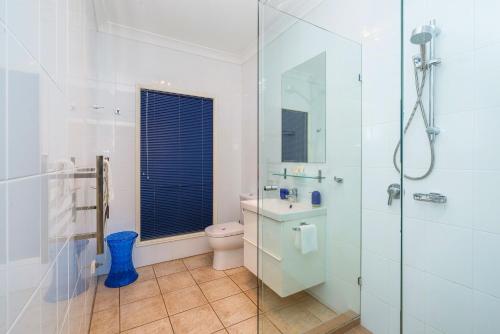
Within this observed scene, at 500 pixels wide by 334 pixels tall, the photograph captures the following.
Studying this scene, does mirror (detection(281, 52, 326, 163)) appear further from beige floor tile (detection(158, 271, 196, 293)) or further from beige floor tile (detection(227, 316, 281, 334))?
beige floor tile (detection(158, 271, 196, 293))

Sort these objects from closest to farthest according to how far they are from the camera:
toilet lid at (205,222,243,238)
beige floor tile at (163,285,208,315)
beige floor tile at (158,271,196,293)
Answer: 1. beige floor tile at (163,285,208,315)
2. beige floor tile at (158,271,196,293)
3. toilet lid at (205,222,243,238)

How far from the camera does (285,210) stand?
5.75 feet

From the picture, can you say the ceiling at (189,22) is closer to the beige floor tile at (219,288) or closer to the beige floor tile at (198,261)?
the beige floor tile at (219,288)

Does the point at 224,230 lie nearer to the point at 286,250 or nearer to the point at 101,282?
the point at 286,250

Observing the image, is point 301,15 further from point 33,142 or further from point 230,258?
point 230,258

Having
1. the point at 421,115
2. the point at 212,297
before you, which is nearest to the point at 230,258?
the point at 212,297

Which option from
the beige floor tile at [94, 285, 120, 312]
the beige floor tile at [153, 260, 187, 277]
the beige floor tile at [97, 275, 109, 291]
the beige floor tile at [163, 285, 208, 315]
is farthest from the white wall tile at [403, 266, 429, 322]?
the beige floor tile at [97, 275, 109, 291]

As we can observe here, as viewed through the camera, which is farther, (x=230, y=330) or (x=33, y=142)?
(x=230, y=330)

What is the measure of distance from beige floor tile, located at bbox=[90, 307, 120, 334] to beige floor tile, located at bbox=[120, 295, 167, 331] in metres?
0.04

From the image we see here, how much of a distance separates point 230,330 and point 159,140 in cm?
201

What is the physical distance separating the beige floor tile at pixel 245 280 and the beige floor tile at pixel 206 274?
15cm

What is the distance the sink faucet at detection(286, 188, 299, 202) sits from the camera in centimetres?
195

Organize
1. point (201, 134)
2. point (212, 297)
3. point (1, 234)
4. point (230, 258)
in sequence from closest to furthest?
1. point (1, 234)
2. point (212, 297)
3. point (230, 258)
4. point (201, 134)

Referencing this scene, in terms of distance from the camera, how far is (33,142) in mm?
552
